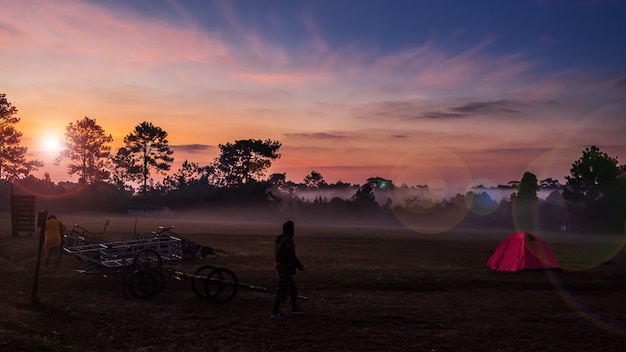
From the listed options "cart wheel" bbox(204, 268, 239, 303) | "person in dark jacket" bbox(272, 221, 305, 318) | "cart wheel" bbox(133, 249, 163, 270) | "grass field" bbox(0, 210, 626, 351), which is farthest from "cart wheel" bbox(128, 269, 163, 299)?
"person in dark jacket" bbox(272, 221, 305, 318)

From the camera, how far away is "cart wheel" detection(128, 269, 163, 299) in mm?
15281

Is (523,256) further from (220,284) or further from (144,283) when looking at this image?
(144,283)

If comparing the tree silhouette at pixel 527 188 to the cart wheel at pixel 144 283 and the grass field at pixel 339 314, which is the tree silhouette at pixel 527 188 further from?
the cart wheel at pixel 144 283

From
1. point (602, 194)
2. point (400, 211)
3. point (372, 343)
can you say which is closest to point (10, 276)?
point (372, 343)

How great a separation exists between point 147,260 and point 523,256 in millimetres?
17103

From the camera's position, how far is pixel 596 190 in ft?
292

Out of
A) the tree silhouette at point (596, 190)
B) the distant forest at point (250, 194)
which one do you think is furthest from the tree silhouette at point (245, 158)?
the tree silhouette at point (596, 190)

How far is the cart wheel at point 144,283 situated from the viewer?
50.1 feet

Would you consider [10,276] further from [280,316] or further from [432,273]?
[432,273]

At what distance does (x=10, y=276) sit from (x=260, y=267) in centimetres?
980

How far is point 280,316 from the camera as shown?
42.4 ft

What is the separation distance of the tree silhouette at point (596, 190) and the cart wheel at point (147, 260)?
84.6 m

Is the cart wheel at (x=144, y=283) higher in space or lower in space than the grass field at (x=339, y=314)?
higher

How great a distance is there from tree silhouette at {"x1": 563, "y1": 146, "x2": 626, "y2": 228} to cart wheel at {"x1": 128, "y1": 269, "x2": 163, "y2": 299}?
3373 inches
